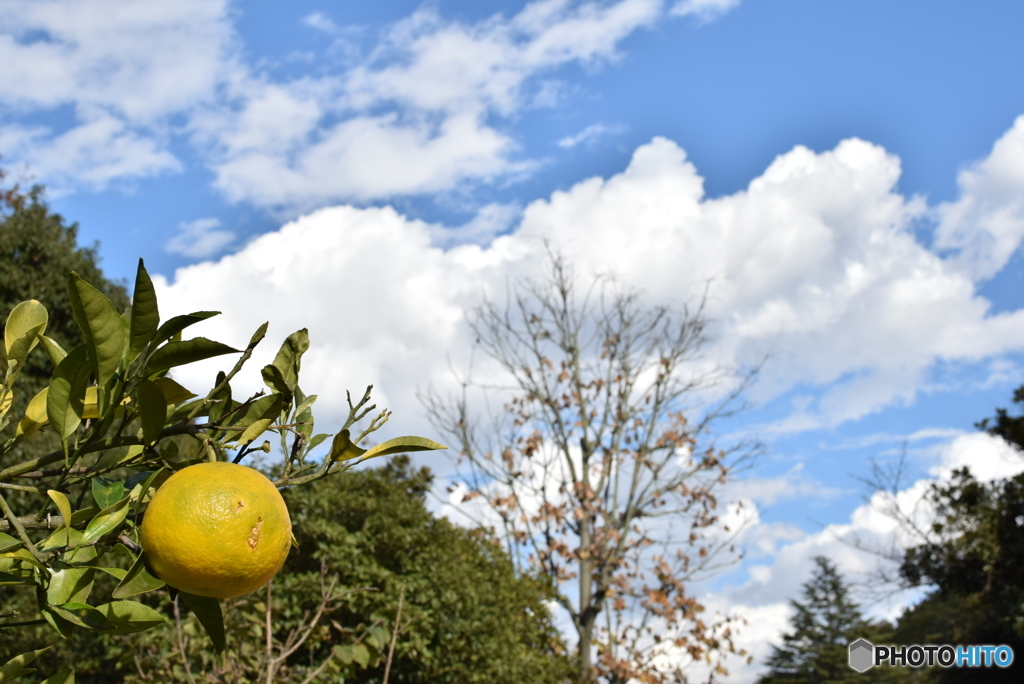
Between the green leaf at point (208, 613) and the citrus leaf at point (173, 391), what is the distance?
244 mm

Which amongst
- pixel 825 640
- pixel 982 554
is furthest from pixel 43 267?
pixel 825 640

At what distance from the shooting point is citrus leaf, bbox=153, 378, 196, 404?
0.97 meters

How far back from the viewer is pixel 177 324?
0.90 metres

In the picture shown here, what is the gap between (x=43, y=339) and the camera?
3.14 ft

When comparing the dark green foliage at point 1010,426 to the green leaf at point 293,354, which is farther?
the dark green foliage at point 1010,426

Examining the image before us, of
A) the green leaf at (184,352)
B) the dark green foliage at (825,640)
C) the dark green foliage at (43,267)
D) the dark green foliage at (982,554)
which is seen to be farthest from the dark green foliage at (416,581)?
the dark green foliage at (825,640)

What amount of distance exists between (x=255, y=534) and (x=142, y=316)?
0.27 m

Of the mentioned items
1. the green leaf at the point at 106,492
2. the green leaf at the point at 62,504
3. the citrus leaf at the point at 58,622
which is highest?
the green leaf at the point at 106,492

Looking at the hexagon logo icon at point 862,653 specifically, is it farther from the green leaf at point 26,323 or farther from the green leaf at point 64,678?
the green leaf at point 26,323

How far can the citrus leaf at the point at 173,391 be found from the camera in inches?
38.3

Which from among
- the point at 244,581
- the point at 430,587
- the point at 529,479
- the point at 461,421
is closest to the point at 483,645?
the point at 430,587

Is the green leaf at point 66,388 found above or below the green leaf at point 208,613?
above

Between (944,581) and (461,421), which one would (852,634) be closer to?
(944,581)

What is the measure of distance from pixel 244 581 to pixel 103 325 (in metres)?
0.32
